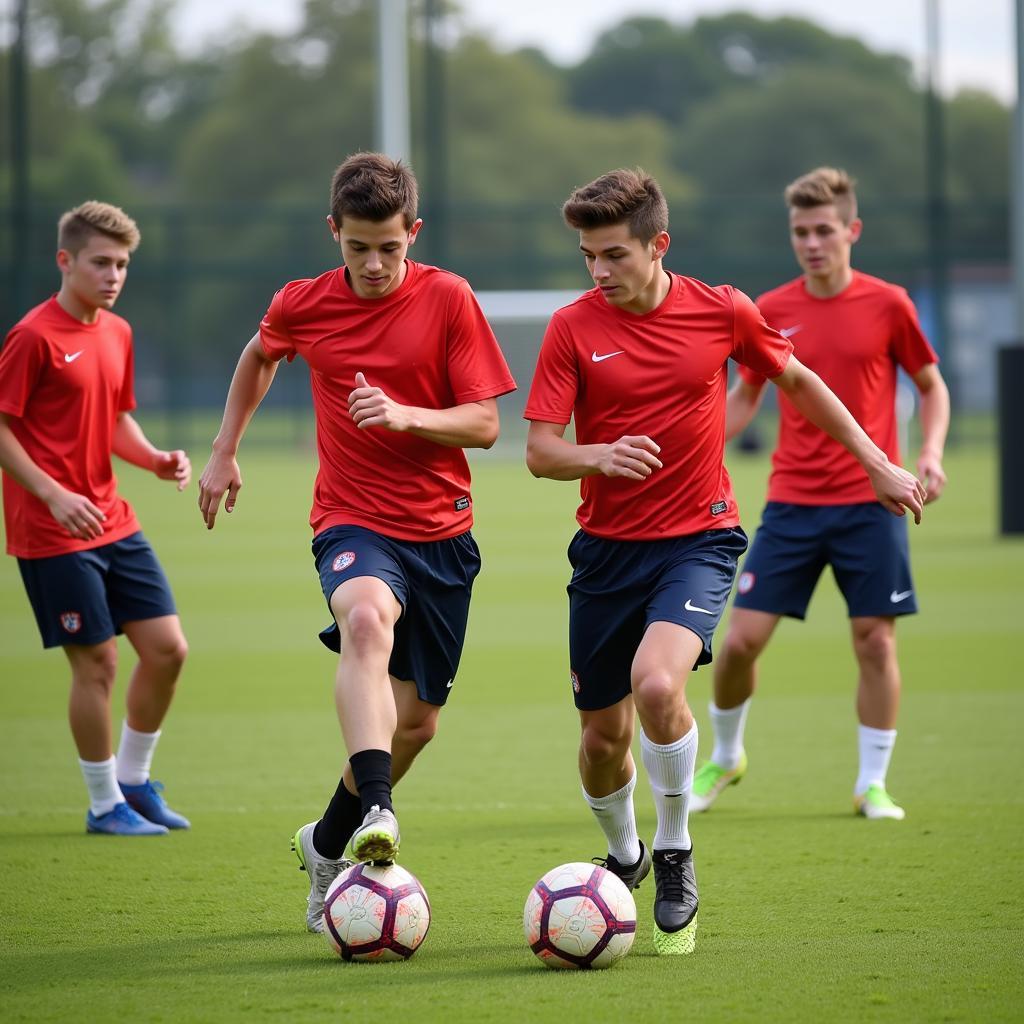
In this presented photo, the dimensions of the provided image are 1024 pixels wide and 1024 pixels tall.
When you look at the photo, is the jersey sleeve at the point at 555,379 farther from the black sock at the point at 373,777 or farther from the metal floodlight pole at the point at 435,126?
the metal floodlight pole at the point at 435,126

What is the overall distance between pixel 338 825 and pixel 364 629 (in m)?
0.70

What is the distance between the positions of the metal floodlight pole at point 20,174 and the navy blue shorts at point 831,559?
29.3 meters

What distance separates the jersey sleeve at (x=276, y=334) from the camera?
5.25 meters

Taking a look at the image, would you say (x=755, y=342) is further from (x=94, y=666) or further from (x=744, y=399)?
(x=94, y=666)

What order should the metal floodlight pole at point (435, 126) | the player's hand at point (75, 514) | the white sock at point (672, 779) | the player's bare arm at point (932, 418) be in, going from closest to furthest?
the white sock at point (672, 779) < the player's hand at point (75, 514) < the player's bare arm at point (932, 418) < the metal floodlight pole at point (435, 126)

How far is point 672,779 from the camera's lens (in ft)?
15.6

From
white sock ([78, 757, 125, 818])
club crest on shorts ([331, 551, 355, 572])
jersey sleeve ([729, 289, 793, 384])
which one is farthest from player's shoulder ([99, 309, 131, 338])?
jersey sleeve ([729, 289, 793, 384])

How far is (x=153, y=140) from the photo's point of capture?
226ft

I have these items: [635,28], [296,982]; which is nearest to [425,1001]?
[296,982]

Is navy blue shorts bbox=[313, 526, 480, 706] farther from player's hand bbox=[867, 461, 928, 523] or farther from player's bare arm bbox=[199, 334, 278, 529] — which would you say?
player's hand bbox=[867, 461, 928, 523]

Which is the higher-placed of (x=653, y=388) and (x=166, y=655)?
(x=653, y=388)

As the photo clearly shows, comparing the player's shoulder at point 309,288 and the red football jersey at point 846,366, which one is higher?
the player's shoulder at point 309,288

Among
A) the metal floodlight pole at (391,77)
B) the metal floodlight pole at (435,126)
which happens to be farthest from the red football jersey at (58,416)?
the metal floodlight pole at (435,126)

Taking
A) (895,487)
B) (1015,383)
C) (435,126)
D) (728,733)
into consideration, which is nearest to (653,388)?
(895,487)
